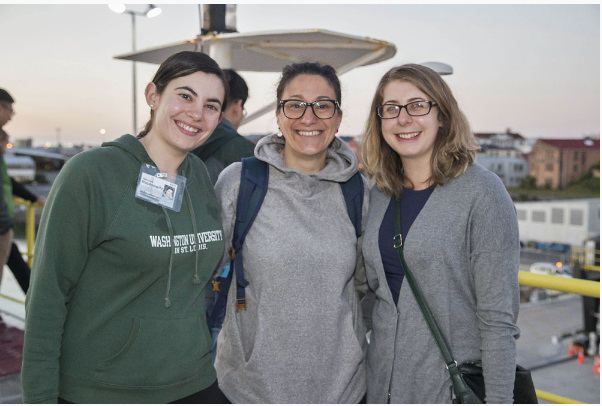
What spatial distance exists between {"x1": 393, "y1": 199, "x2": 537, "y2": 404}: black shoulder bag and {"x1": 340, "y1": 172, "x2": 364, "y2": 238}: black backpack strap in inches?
13.3

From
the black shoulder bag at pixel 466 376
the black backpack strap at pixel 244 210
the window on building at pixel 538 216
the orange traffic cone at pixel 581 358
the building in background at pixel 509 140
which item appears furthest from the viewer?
the building in background at pixel 509 140

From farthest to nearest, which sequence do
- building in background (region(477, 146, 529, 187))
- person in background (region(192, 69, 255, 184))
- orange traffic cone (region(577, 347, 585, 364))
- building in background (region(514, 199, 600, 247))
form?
building in background (region(477, 146, 529, 187)) → building in background (region(514, 199, 600, 247)) → orange traffic cone (region(577, 347, 585, 364)) → person in background (region(192, 69, 255, 184))

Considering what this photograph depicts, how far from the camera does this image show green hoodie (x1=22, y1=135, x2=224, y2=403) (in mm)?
1517

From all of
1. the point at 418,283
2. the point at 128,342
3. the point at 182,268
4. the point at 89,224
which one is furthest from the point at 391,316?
the point at 89,224

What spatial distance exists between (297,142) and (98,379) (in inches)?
42.9

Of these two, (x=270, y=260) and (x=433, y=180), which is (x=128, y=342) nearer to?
(x=270, y=260)

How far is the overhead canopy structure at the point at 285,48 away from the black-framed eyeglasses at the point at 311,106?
7.95 feet

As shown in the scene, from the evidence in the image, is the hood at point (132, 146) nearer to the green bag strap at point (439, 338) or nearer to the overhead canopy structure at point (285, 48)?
the green bag strap at point (439, 338)

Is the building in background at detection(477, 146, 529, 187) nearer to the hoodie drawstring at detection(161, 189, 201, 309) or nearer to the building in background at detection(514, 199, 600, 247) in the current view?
the building in background at detection(514, 199, 600, 247)

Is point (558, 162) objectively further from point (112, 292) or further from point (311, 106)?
point (112, 292)

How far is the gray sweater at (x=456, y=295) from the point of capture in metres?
1.70

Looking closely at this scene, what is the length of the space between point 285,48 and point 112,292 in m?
4.19

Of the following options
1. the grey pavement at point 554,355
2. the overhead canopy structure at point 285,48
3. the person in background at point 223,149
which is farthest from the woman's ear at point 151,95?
the grey pavement at point 554,355

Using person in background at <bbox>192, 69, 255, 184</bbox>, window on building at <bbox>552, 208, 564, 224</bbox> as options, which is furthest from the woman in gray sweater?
window on building at <bbox>552, 208, 564, 224</bbox>
